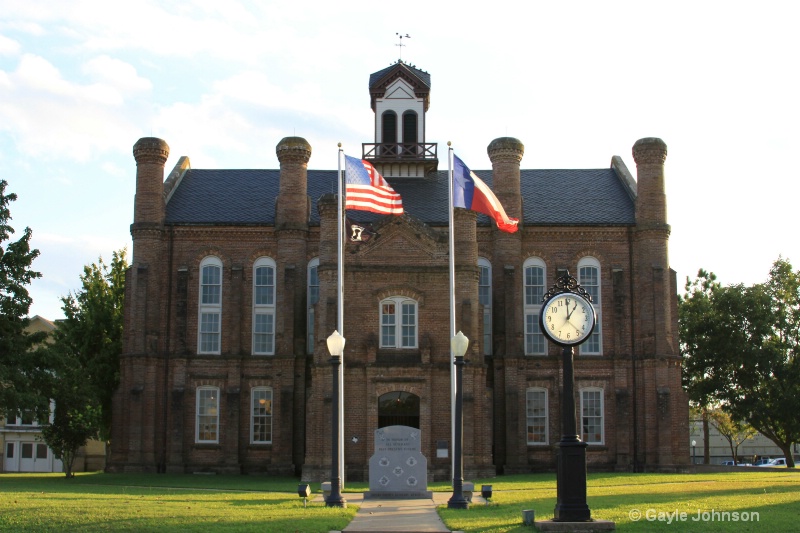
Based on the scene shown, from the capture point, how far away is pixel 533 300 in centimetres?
4472

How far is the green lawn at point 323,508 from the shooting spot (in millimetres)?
18828

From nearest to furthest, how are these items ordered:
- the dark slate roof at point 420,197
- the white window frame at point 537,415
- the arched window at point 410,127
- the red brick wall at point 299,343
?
the red brick wall at point 299,343 → the white window frame at point 537,415 → the dark slate roof at point 420,197 → the arched window at point 410,127

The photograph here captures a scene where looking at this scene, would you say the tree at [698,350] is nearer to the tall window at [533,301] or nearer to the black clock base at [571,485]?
the tall window at [533,301]

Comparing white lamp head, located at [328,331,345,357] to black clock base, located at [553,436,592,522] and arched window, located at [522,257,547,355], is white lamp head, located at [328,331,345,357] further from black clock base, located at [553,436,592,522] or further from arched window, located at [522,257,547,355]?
arched window, located at [522,257,547,355]

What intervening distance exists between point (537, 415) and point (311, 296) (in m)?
11.5

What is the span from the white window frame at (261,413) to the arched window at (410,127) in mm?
14567

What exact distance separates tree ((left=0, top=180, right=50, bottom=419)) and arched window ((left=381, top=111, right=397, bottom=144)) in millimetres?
18319

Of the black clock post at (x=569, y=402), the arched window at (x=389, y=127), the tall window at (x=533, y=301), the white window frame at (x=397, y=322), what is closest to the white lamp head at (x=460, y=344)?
the black clock post at (x=569, y=402)

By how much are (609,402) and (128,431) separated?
21.4 metres

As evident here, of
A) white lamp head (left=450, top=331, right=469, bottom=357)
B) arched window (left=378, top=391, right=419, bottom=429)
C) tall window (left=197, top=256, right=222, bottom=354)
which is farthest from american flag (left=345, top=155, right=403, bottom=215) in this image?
tall window (left=197, top=256, right=222, bottom=354)

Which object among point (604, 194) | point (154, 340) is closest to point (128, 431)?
point (154, 340)

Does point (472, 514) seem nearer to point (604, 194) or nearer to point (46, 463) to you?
point (604, 194)

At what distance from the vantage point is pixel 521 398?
43.4 meters

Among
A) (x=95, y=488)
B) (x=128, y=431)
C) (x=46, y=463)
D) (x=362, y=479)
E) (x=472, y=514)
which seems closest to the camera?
(x=472, y=514)
